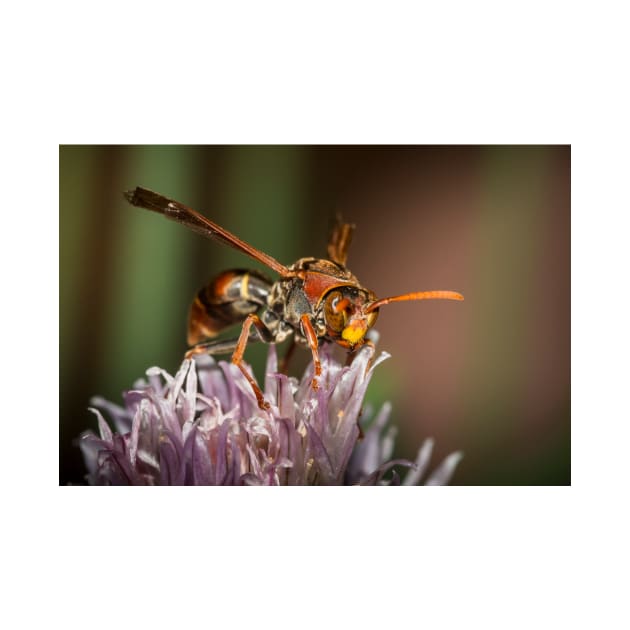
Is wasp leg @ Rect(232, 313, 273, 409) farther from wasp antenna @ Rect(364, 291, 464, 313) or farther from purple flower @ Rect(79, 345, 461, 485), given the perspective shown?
wasp antenna @ Rect(364, 291, 464, 313)

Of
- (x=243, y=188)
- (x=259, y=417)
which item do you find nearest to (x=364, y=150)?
(x=243, y=188)

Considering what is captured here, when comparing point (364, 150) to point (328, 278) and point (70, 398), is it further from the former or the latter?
point (70, 398)

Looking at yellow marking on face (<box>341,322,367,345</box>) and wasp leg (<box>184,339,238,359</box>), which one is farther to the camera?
wasp leg (<box>184,339,238,359</box>)

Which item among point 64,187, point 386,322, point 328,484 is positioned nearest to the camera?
point 328,484

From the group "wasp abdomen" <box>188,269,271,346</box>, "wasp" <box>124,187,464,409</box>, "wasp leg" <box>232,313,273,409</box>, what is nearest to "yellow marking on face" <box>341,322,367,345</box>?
"wasp" <box>124,187,464,409</box>

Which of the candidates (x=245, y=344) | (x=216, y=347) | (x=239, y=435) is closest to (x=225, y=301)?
(x=216, y=347)

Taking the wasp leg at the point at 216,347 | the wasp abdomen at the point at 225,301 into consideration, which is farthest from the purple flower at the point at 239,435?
the wasp abdomen at the point at 225,301
